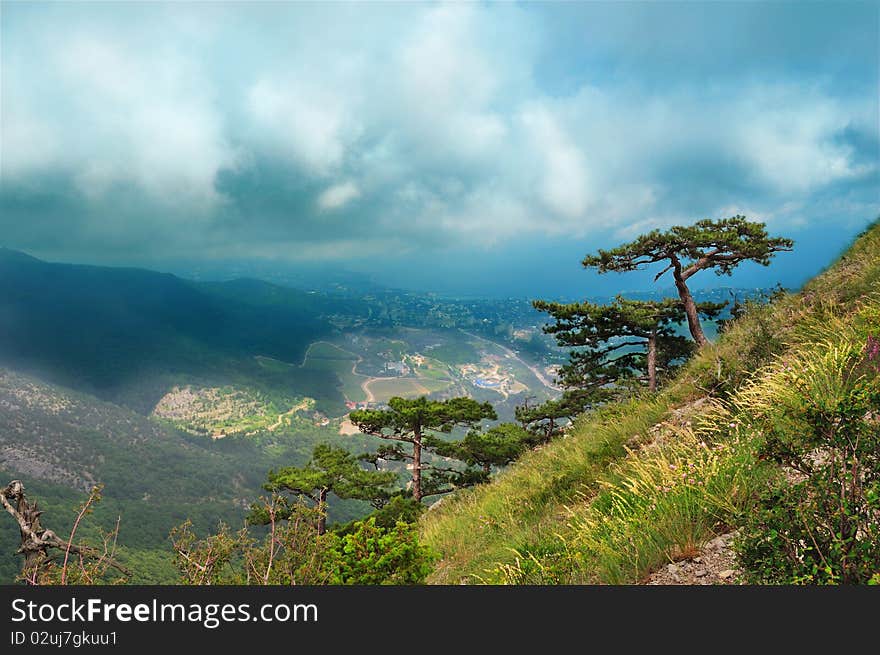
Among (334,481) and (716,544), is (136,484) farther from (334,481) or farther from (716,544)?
(716,544)

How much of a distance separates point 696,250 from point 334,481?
19862 mm

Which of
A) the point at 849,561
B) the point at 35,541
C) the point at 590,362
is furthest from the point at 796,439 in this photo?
the point at 590,362

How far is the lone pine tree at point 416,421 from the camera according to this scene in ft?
74.3

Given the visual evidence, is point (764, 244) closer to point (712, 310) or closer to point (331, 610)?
point (712, 310)

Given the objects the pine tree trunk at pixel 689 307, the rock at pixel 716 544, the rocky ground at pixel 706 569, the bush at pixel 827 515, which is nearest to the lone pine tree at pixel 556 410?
the pine tree trunk at pixel 689 307

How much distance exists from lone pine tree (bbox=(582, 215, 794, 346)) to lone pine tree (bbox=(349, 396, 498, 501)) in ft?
33.9

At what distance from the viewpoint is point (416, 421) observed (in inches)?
906

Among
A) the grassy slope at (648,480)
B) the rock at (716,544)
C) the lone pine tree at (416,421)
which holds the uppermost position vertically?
the lone pine tree at (416,421)

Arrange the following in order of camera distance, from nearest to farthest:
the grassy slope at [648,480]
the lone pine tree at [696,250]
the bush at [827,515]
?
1. the bush at [827,515]
2. the grassy slope at [648,480]
3. the lone pine tree at [696,250]

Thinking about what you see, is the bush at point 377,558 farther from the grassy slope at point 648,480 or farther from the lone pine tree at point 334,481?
the lone pine tree at point 334,481

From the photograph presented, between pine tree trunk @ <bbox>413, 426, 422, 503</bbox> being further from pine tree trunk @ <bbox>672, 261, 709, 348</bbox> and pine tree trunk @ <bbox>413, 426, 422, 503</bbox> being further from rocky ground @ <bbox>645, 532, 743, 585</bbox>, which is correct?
rocky ground @ <bbox>645, 532, 743, 585</bbox>

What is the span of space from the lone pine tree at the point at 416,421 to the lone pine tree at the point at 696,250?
10333 millimetres

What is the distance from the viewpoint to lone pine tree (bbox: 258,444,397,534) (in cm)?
2169

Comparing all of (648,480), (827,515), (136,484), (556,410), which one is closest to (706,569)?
(827,515)
